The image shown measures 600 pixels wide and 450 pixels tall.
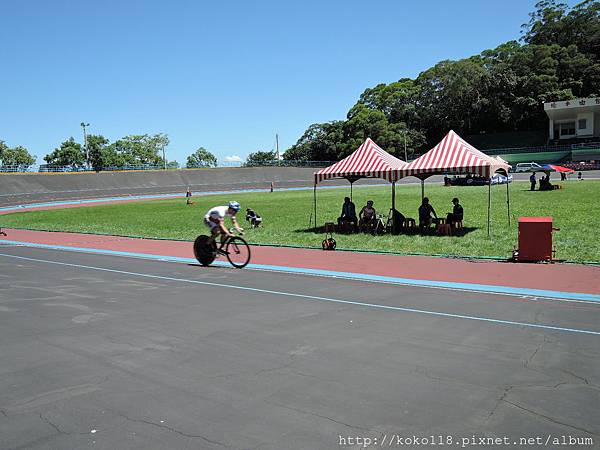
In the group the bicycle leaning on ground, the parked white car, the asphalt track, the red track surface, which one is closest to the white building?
the parked white car

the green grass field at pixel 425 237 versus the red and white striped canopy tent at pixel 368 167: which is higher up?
the red and white striped canopy tent at pixel 368 167

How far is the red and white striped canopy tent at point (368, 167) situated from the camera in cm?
1947

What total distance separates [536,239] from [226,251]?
7.91 meters

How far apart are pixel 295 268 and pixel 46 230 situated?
62.0 feet

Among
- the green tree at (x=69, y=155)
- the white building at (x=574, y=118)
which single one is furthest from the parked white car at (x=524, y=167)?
the green tree at (x=69, y=155)

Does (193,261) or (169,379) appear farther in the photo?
(193,261)

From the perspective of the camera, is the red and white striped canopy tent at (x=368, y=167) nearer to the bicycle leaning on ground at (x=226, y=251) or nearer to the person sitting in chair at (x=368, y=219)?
the person sitting in chair at (x=368, y=219)

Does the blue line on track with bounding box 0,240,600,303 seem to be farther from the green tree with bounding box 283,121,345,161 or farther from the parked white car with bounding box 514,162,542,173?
the green tree with bounding box 283,121,345,161

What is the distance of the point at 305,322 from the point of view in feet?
26.2

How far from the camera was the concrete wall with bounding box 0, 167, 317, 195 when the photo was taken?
5938cm

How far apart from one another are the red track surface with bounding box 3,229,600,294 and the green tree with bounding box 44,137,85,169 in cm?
10796

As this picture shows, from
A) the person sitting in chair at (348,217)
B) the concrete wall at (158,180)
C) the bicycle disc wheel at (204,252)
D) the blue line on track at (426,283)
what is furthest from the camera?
the concrete wall at (158,180)

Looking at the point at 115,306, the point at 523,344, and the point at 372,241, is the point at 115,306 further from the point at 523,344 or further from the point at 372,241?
the point at 372,241

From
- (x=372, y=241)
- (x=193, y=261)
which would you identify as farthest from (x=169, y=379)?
(x=372, y=241)
